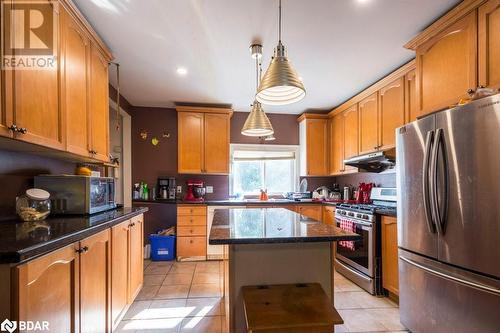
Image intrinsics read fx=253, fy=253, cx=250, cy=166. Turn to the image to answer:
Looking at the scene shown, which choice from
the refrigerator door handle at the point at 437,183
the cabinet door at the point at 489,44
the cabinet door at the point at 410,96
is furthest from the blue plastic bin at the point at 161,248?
the cabinet door at the point at 489,44

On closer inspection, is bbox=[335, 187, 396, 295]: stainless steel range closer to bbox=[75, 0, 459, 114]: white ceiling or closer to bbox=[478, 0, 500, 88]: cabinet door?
bbox=[478, 0, 500, 88]: cabinet door

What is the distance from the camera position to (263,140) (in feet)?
15.9

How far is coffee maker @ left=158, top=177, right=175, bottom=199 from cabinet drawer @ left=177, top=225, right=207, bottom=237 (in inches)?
26.5

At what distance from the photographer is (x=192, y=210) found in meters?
3.94

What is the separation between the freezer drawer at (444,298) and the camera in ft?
4.82

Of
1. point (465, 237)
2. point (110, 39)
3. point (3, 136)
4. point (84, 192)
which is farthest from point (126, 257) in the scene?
point (465, 237)

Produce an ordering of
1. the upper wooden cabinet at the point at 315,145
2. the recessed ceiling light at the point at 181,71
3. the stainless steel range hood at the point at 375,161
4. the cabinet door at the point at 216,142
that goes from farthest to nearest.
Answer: the upper wooden cabinet at the point at 315,145 < the cabinet door at the point at 216,142 < the stainless steel range hood at the point at 375,161 < the recessed ceiling light at the point at 181,71

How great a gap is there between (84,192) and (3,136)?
2.48ft

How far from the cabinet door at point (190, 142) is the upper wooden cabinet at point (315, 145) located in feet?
6.07

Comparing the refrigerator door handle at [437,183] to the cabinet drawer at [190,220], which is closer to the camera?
the refrigerator door handle at [437,183]

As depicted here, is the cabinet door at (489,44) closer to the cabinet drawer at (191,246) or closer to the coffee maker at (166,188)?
the cabinet drawer at (191,246)


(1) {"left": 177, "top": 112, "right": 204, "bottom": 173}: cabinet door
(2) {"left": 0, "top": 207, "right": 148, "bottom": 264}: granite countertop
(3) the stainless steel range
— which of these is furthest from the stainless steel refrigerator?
(1) {"left": 177, "top": 112, "right": 204, "bottom": 173}: cabinet door

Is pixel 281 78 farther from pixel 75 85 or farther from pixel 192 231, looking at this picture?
pixel 192 231

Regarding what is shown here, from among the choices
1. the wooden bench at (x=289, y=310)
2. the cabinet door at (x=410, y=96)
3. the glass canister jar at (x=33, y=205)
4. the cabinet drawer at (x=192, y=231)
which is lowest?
the cabinet drawer at (x=192, y=231)
